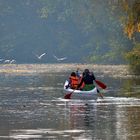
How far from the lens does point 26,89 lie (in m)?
50.2

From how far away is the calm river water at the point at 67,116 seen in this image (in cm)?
2536

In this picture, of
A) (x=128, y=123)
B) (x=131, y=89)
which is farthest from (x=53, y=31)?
(x=128, y=123)

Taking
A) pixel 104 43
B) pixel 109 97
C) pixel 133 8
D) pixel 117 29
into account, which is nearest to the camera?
pixel 133 8

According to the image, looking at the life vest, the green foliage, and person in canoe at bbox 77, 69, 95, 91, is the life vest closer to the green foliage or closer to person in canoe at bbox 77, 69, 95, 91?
person in canoe at bbox 77, 69, 95, 91

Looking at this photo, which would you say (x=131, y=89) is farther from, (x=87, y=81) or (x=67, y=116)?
(x=67, y=116)

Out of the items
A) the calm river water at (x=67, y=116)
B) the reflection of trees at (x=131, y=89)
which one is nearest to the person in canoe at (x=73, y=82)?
the calm river water at (x=67, y=116)

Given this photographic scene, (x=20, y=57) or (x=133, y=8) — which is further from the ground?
(x=133, y=8)

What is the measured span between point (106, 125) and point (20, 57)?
392ft

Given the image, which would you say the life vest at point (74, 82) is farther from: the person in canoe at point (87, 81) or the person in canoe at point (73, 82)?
the person in canoe at point (87, 81)

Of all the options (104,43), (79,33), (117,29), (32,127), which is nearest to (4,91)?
(32,127)

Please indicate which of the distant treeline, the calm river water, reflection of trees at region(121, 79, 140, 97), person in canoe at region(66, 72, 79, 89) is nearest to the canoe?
the calm river water

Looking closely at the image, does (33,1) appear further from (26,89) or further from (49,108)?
(49,108)

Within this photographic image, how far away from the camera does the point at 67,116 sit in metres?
31.3

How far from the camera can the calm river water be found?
83.2ft
